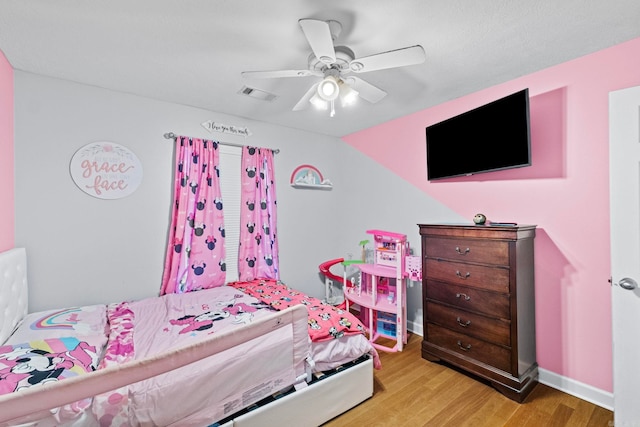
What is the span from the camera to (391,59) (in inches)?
58.1

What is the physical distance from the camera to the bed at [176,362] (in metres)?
1.03

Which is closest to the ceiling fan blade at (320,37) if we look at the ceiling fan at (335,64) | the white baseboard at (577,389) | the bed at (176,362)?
the ceiling fan at (335,64)

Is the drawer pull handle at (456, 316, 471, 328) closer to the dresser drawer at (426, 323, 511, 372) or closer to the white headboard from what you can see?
the dresser drawer at (426, 323, 511, 372)

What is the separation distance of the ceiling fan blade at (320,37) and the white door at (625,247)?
167cm

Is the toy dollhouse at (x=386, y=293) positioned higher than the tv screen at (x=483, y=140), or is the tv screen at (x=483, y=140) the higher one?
the tv screen at (x=483, y=140)

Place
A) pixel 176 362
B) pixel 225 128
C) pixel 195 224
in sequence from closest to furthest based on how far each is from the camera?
pixel 176 362, pixel 195 224, pixel 225 128

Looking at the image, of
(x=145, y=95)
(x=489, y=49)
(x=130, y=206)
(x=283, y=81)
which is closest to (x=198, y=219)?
(x=130, y=206)

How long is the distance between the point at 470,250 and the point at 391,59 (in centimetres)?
151

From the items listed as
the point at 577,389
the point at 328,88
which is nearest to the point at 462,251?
the point at 577,389

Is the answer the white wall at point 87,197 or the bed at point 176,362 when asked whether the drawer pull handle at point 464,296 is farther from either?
the white wall at point 87,197

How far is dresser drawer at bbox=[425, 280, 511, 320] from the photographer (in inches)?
77.8

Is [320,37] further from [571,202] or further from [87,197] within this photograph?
[87,197]

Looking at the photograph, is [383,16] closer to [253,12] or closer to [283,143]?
[253,12]

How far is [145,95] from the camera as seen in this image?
2510mm
